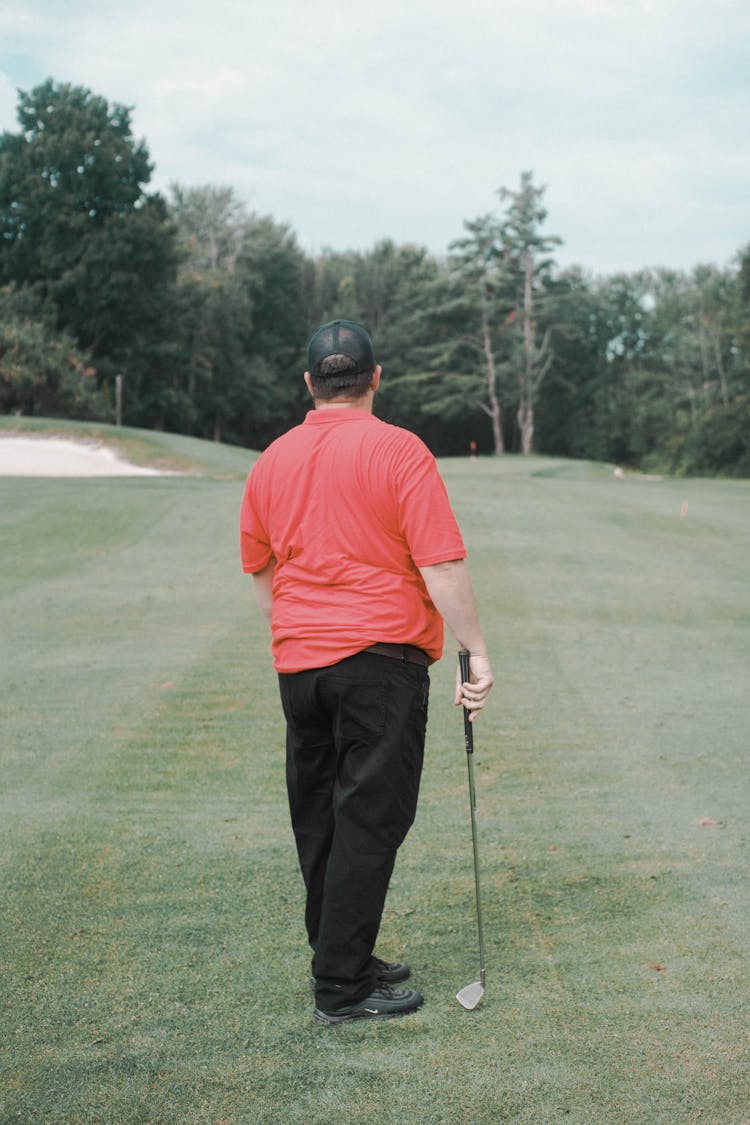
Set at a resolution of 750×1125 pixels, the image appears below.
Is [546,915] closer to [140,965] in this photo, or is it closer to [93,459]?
[140,965]

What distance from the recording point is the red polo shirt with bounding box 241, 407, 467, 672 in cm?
303

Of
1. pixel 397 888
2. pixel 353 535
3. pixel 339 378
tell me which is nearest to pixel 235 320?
pixel 397 888

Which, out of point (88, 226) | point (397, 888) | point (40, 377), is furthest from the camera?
point (88, 226)

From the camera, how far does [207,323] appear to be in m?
55.7

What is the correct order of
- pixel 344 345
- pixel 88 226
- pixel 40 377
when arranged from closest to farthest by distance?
pixel 344 345, pixel 40 377, pixel 88 226

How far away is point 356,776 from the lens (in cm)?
310

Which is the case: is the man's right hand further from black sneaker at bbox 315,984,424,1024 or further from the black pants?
black sneaker at bbox 315,984,424,1024

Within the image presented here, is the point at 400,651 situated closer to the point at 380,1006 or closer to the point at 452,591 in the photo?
the point at 452,591

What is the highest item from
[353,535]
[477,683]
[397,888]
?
[353,535]

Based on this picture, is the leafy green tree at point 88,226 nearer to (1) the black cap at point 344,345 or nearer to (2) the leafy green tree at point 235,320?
(2) the leafy green tree at point 235,320

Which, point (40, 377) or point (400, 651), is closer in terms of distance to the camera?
point (400, 651)

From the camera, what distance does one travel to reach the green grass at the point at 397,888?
2.76 metres

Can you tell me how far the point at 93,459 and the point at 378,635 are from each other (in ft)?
79.0

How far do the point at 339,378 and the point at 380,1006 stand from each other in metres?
1.81
